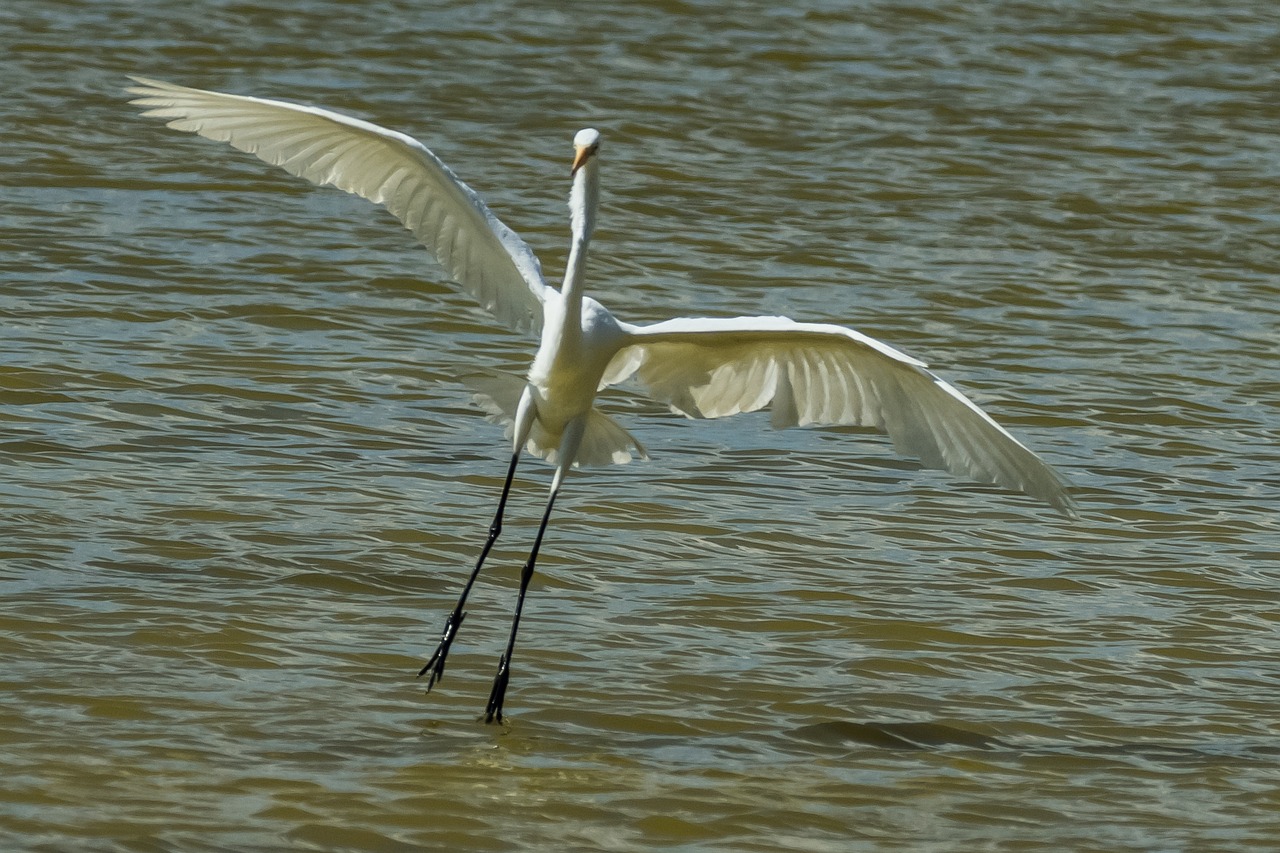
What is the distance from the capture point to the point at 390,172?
7195 mm

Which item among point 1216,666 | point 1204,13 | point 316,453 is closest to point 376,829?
point 1216,666

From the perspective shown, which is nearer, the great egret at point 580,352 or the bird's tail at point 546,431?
the great egret at point 580,352

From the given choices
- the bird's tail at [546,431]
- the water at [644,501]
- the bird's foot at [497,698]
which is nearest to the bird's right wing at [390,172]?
the bird's tail at [546,431]

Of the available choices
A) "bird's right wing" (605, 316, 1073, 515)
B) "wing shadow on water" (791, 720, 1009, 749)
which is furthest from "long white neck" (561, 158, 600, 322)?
"wing shadow on water" (791, 720, 1009, 749)

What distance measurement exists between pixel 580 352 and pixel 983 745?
69.3 inches

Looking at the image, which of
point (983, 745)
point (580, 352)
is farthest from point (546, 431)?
point (983, 745)

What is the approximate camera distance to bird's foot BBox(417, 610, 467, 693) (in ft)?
21.3

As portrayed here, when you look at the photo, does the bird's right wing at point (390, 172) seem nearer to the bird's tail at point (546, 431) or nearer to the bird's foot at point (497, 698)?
the bird's tail at point (546, 431)

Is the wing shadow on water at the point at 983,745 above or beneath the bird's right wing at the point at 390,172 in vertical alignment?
beneath

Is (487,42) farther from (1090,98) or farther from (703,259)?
(703,259)

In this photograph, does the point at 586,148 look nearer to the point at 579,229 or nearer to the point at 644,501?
the point at 579,229

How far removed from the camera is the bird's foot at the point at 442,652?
650 cm

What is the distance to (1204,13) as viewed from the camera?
2100 centimetres

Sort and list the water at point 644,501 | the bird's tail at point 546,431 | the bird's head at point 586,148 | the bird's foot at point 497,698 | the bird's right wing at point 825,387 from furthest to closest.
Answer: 1. the bird's tail at point 546,431
2. the bird's head at point 586,148
3. the bird's foot at point 497,698
4. the bird's right wing at point 825,387
5. the water at point 644,501
